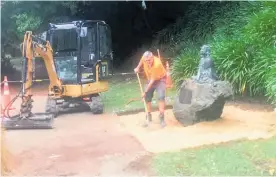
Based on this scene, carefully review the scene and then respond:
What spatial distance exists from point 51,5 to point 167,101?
7161mm

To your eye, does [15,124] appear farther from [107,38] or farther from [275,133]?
[275,133]

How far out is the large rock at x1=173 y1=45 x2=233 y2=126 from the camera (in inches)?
371

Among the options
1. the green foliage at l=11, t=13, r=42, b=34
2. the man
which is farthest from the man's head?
the green foliage at l=11, t=13, r=42, b=34

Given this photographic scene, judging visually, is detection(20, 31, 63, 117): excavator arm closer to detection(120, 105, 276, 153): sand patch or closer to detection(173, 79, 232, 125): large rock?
detection(120, 105, 276, 153): sand patch

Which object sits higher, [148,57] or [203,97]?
[148,57]

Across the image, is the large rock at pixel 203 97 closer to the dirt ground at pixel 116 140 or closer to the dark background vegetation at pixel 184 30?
the dirt ground at pixel 116 140

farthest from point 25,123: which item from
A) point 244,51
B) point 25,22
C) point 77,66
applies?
point 25,22

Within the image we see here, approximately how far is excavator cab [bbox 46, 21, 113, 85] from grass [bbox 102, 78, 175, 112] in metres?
0.94

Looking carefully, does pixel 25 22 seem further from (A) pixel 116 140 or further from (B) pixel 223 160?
(B) pixel 223 160

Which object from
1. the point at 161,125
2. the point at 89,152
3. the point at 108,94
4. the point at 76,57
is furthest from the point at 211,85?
the point at 108,94

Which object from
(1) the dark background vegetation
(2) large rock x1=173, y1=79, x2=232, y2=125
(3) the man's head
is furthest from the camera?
(1) the dark background vegetation

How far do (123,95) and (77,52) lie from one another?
296 centimetres

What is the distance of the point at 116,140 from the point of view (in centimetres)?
920

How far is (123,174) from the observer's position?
23.1 feet
